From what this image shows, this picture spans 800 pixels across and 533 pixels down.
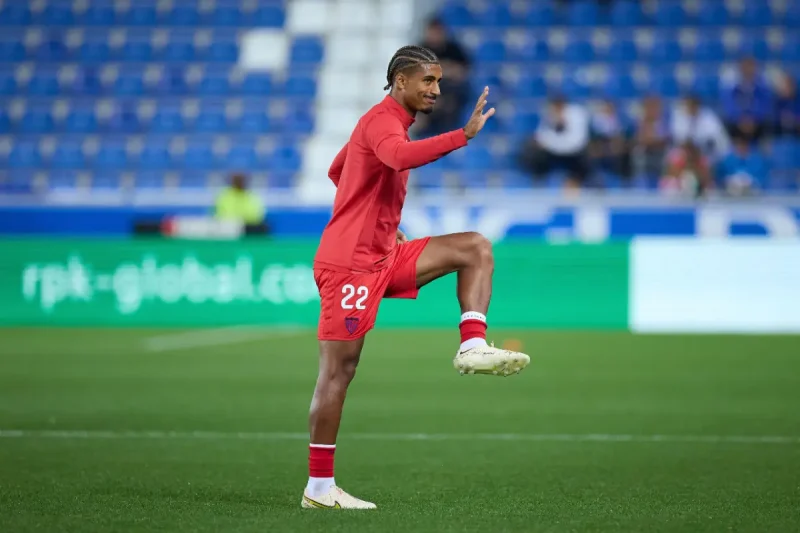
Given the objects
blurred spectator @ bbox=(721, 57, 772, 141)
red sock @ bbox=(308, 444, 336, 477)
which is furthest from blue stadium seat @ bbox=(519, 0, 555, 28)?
red sock @ bbox=(308, 444, 336, 477)

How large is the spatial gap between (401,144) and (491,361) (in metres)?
0.95

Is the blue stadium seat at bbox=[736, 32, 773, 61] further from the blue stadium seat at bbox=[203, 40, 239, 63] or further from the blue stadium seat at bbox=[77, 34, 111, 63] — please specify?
the blue stadium seat at bbox=[77, 34, 111, 63]

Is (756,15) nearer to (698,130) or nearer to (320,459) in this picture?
(698,130)

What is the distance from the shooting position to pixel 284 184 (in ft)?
73.6

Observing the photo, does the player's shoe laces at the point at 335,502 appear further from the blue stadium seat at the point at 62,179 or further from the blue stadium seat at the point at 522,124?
the blue stadium seat at the point at 62,179

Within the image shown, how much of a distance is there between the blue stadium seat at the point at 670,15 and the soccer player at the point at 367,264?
1832 centimetres

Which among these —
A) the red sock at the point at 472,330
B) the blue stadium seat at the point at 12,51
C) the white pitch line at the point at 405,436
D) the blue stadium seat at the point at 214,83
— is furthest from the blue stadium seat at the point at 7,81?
the red sock at the point at 472,330

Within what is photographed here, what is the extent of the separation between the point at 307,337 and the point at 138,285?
2632mm

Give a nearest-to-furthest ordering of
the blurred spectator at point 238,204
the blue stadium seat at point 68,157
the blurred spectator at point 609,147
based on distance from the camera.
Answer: the blurred spectator at point 238,204 < the blurred spectator at point 609,147 < the blue stadium seat at point 68,157

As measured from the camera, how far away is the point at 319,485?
19.1 feet

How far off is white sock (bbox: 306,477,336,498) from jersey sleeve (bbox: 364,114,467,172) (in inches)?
54.0

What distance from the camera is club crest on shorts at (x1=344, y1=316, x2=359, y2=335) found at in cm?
575

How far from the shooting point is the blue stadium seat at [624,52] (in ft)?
75.5

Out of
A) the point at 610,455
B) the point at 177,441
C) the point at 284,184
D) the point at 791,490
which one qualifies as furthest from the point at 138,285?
the point at 791,490
